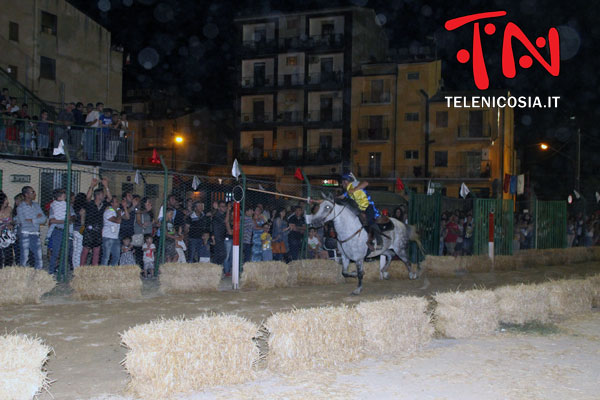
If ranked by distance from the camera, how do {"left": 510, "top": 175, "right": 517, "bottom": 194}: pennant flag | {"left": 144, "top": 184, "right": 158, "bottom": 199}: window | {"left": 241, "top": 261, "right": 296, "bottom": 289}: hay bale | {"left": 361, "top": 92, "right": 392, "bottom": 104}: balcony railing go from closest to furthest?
{"left": 241, "top": 261, "right": 296, "bottom": 289}: hay bale
{"left": 144, "top": 184, "right": 158, "bottom": 199}: window
{"left": 510, "top": 175, "right": 517, "bottom": 194}: pennant flag
{"left": 361, "top": 92, "right": 392, "bottom": 104}: balcony railing

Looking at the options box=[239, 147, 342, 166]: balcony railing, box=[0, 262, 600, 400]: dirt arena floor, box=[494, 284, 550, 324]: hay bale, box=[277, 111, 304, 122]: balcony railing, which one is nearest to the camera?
box=[0, 262, 600, 400]: dirt arena floor

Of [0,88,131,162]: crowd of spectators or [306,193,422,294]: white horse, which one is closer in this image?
[306,193,422,294]: white horse

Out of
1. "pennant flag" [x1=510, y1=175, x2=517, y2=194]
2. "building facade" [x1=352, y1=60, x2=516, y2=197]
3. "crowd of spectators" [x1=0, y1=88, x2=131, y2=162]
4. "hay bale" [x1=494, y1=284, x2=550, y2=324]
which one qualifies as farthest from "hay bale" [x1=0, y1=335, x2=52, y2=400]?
"building facade" [x1=352, y1=60, x2=516, y2=197]

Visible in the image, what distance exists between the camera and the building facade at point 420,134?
163ft

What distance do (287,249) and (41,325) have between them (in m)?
8.75

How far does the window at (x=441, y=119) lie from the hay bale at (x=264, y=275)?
39.9 metres

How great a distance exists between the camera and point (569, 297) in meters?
11.4

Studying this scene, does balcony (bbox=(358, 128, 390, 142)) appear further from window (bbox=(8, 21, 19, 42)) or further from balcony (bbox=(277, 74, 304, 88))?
window (bbox=(8, 21, 19, 42))

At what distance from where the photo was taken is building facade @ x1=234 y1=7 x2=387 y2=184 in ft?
174

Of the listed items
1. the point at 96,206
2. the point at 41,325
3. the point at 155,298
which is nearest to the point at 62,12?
the point at 96,206

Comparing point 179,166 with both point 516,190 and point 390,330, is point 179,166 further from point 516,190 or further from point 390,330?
point 390,330

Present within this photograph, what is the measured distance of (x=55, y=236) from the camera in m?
13.4

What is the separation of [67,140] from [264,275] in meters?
9.73

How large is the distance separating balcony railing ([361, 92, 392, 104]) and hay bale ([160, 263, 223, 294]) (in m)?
41.4
